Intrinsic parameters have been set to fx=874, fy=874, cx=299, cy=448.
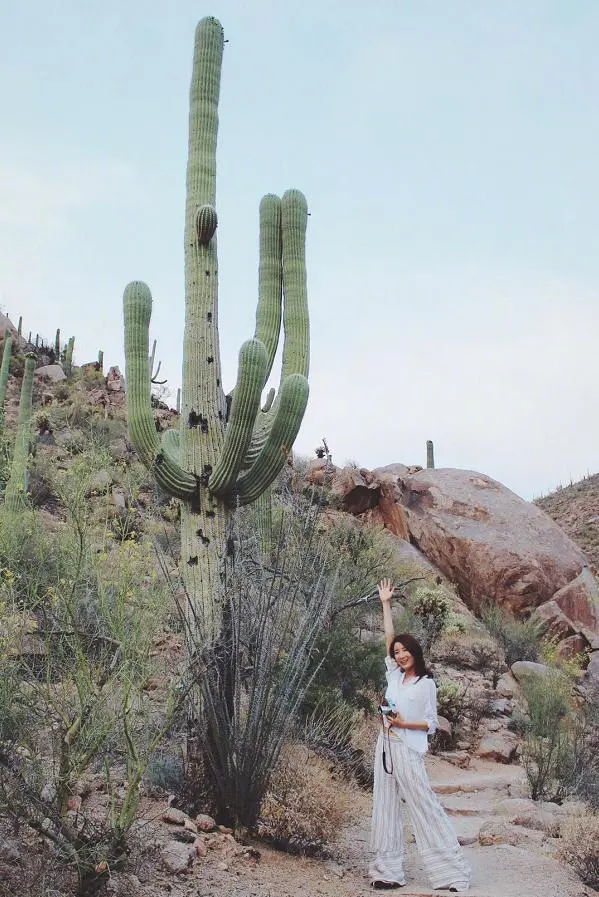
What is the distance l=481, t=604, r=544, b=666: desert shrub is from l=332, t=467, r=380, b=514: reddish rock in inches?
182

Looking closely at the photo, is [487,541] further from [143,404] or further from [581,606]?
[143,404]

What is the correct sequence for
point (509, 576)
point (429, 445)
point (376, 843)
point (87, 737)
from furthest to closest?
point (429, 445) → point (509, 576) → point (376, 843) → point (87, 737)

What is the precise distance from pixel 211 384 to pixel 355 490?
1377cm

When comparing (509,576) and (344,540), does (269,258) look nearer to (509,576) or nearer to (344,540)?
(344,540)

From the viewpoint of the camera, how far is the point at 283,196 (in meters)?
9.39

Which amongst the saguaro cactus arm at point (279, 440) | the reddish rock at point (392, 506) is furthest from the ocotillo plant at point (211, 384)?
the reddish rock at point (392, 506)

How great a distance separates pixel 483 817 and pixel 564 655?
9703 millimetres

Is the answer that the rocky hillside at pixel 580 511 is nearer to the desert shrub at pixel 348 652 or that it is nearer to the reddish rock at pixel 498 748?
the reddish rock at pixel 498 748

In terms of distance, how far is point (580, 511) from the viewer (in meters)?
34.5

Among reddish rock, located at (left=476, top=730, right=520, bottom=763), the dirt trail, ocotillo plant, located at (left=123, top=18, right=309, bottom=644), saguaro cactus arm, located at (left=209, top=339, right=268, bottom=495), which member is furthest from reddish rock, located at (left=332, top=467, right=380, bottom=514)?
saguaro cactus arm, located at (left=209, top=339, right=268, bottom=495)

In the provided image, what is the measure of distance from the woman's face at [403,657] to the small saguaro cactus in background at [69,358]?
23.0 metres

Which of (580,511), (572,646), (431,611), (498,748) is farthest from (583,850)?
(580,511)

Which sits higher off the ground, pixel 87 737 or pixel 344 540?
pixel 344 540

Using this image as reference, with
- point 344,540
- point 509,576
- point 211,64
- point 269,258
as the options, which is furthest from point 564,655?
point 211,64
